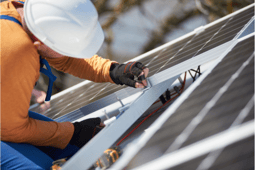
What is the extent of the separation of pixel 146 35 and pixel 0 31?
5775mm

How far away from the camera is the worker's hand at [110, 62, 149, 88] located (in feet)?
6.33

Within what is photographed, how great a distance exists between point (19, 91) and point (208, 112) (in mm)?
1145

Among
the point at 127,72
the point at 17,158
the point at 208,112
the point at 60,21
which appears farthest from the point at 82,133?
the point at 208,112

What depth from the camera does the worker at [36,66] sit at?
57.1 inches

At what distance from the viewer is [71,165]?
46.3 inches

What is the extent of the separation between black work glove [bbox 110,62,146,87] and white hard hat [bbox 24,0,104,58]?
45 centimetres

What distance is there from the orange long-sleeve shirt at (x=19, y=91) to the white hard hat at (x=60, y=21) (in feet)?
0.37

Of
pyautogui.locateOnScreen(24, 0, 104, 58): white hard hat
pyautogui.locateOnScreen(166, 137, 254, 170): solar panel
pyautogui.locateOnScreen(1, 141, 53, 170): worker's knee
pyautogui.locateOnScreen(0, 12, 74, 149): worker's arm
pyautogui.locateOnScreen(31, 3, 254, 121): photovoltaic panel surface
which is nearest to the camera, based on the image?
pyautogui.locateOnScreen(166, 137, 254, 170): solar panel

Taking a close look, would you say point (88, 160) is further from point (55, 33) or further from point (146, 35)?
point (146, 35)

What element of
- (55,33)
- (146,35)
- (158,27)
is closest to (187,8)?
(158,27)

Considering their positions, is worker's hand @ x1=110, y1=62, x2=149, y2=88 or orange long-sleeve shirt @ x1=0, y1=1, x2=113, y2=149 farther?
worker's hand @ x1=110, y1=62, x2=149, y2=88

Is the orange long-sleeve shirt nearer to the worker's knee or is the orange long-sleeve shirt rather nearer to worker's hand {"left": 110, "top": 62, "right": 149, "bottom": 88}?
the worker's knee

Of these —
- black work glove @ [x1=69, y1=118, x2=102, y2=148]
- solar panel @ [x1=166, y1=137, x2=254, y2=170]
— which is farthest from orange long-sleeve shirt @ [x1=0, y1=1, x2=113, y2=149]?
solar panel @ [x1=166, y1=137, x2=254, y2=170]

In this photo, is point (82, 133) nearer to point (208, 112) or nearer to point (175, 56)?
point (208, 112)
